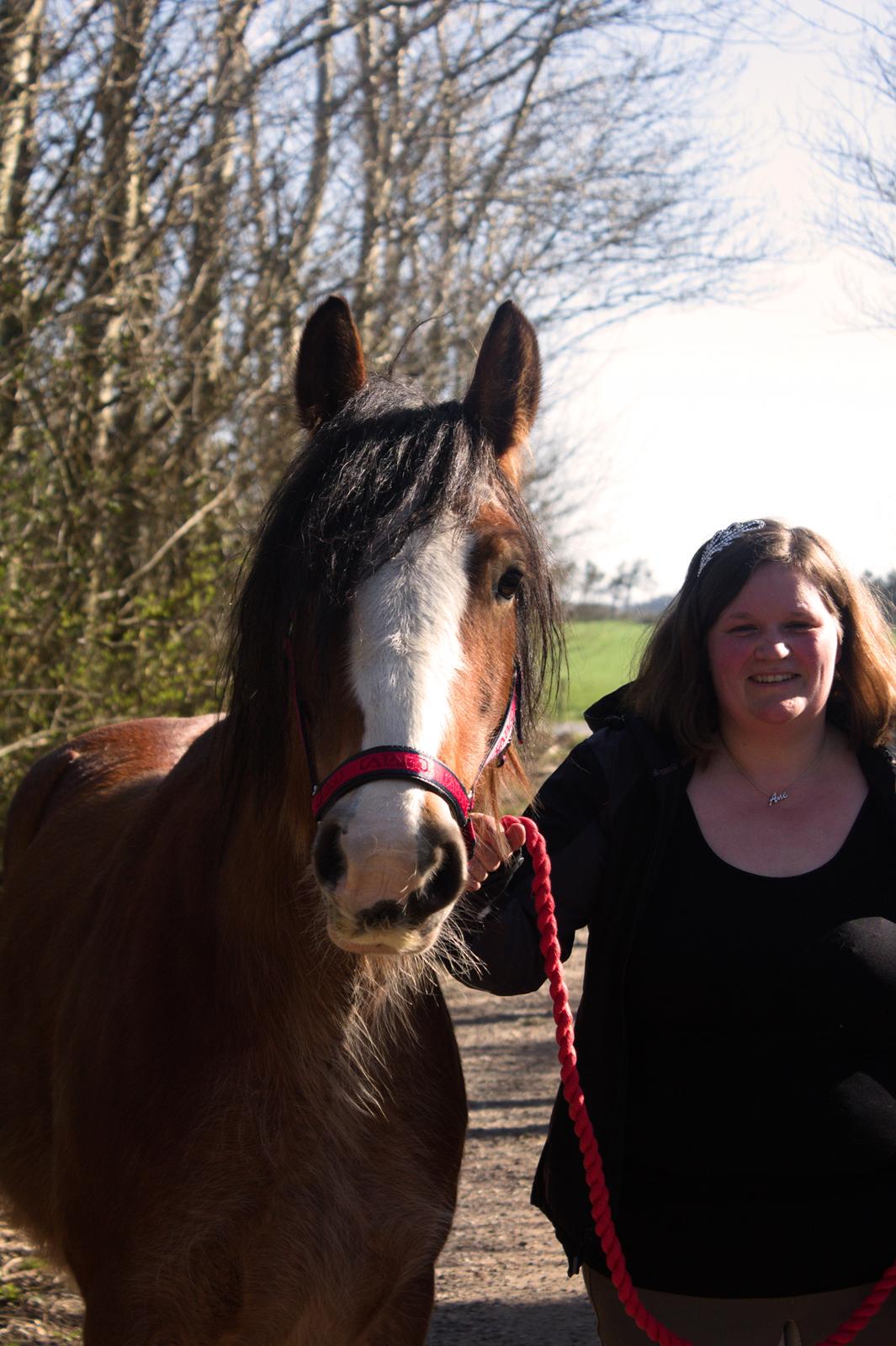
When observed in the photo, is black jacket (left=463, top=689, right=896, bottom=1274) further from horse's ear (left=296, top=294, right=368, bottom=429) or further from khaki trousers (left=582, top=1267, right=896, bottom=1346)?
horse's ear (left=296, top=294, right=368, bottom=429)

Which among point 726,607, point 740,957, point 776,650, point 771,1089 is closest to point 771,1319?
point 771,1089

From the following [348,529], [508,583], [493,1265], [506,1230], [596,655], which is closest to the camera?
[348,529]

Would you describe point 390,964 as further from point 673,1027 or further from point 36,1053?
point 36,1053

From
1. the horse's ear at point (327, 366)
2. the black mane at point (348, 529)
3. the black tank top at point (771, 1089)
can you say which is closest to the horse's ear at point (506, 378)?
the black mane at point (348, 529)

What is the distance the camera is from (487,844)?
2.04 m

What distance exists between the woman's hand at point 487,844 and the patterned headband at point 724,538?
73 centimetres

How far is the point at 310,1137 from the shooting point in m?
2.22

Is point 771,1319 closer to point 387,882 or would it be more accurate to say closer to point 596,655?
point 387,882

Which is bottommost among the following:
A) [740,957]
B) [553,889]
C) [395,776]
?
[740,957]

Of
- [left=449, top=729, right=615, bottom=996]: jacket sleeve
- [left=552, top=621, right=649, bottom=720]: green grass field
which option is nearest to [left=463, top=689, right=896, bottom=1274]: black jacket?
[left=449, top=729, right=615, bottom=996]: jacket sleeve

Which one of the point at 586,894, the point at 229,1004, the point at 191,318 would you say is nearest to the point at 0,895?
the point at 229,1004

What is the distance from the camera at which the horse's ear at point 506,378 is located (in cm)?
244

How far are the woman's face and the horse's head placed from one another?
36cm

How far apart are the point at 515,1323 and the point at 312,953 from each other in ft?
5.97
